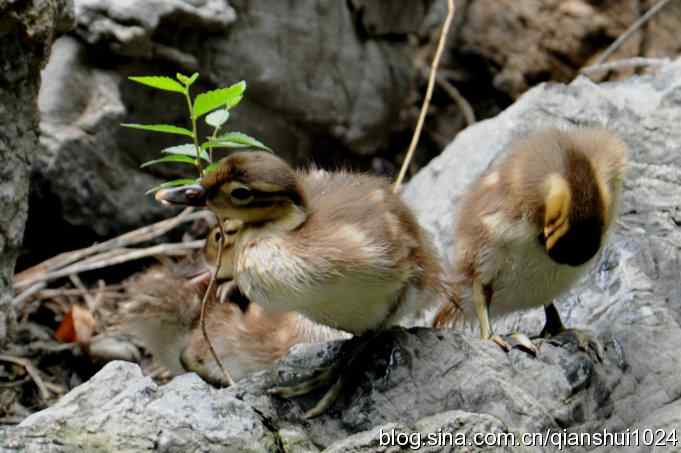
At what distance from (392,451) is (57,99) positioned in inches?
107

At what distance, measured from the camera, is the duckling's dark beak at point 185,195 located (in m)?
2.36

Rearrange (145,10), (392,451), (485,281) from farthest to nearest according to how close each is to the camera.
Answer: (145,10) < (485,281) < (392,451)

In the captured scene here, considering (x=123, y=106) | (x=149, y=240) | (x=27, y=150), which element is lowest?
(x=149, y=240)

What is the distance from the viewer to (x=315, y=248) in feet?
7.84

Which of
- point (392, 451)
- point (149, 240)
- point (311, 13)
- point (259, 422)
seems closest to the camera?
point (392, 451)

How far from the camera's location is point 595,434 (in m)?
2.54

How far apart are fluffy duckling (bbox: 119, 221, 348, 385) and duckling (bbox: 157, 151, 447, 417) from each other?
0.88 metres

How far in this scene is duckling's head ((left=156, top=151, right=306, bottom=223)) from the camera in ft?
7.77

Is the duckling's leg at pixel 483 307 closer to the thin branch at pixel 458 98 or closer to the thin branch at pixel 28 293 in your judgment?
the thin branch at pixel 28 293

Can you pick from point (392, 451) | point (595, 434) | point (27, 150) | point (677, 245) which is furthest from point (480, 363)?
point (27, 150)

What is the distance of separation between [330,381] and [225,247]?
0.71 m

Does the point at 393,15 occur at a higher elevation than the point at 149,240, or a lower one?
higher

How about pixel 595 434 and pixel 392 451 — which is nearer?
pixel 392 451

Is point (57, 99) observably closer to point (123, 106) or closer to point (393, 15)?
point (123, 106)
